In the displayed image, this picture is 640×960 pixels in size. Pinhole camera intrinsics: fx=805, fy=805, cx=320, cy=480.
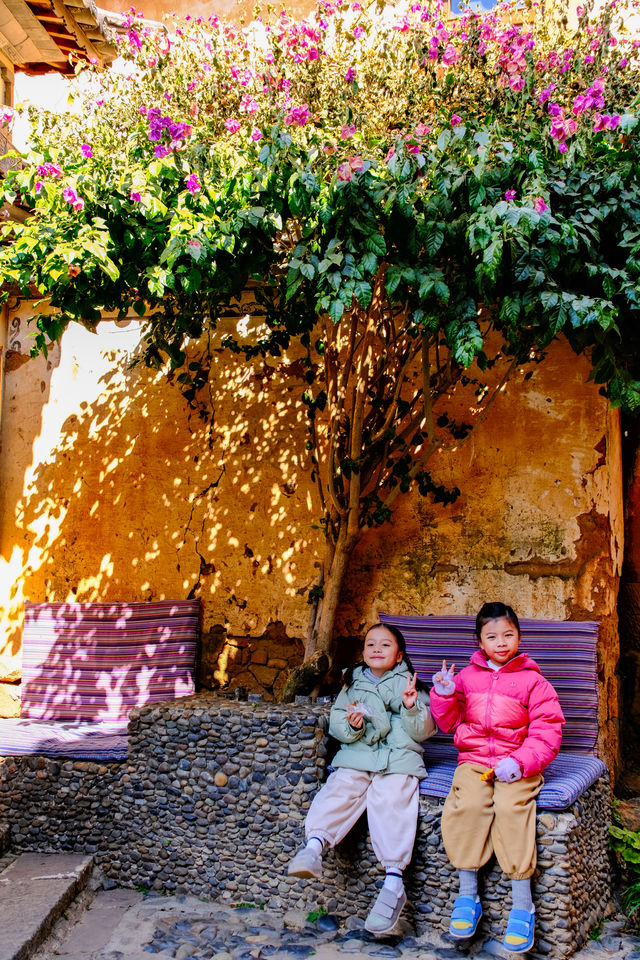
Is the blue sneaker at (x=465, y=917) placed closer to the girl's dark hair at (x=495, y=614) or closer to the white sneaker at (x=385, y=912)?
the white sneaker at (x=385, y=912)

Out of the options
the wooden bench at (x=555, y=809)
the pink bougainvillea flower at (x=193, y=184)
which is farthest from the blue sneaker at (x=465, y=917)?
the pink bougainvillea flower at (x=193, y=184)

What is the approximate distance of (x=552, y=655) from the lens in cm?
393

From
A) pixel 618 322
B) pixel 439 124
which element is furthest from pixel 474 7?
pixel 618 322

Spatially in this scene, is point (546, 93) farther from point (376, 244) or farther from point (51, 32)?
point (51, 32)

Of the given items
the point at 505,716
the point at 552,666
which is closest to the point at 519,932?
the point at 505,716

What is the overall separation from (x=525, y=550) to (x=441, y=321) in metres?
1.53

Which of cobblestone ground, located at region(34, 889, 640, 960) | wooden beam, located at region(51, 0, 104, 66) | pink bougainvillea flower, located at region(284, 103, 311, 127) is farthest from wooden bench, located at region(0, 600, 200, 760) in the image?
wooden beam, located at region(51, 0, 104, 66)

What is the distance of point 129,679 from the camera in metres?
4.91

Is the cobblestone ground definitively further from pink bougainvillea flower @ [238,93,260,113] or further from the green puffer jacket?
pink bougainvillea flower @ [238,93,260,113]

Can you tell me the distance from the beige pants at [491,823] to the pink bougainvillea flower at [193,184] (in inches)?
107

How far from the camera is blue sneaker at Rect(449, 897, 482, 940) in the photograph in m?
2.99

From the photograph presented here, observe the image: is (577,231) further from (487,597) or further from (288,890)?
(288,890)

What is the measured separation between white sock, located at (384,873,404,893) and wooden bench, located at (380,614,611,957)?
131mm

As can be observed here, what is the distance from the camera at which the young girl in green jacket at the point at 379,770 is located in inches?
125
